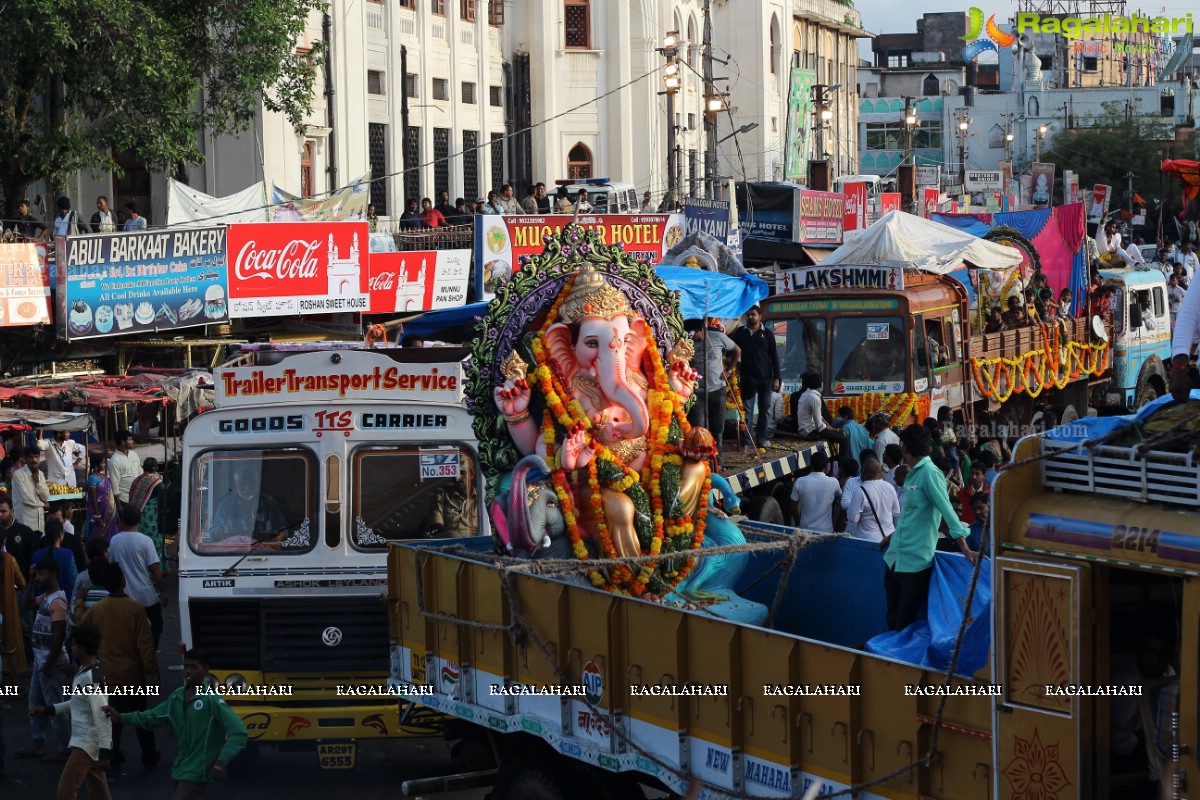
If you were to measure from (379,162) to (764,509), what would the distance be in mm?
25716

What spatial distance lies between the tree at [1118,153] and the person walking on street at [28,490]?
6279 cm

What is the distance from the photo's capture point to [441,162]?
1714 inches

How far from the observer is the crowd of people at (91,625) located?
357 inches

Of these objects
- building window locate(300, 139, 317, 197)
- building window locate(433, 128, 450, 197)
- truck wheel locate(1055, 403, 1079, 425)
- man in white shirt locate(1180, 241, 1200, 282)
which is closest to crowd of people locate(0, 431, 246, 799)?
truck wheel locate(1055, 403, 1079, 425)

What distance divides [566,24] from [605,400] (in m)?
41.2

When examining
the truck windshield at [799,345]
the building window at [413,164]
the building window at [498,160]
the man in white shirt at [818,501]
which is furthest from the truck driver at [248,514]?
the building window at [498,160]

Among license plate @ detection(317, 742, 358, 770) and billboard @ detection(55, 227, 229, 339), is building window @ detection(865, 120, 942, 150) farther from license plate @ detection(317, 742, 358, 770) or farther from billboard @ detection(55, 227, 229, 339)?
license plate @ detection(317, 742, 358, 770)

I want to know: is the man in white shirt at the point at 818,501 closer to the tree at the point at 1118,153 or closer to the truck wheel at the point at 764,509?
the truck wheel at the point at 764,509

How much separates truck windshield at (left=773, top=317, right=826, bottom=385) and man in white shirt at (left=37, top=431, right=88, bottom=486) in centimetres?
799

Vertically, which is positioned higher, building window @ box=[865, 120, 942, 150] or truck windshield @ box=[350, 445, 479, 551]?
building window @ box=[865, 120, 942, 150]

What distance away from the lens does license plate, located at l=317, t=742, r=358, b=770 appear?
10.3m

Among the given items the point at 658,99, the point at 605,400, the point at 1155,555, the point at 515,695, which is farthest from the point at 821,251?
the point at 1155,555

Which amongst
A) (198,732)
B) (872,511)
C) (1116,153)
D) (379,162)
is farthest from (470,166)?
(1116,153)

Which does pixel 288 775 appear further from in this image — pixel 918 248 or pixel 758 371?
pixel 918 248
